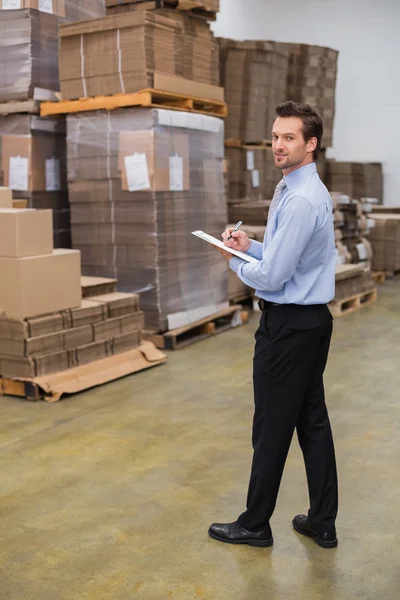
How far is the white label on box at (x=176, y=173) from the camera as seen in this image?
22.2ft

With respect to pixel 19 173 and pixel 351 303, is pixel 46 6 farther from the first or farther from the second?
pixel 351 303

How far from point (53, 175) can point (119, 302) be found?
1.73 metres

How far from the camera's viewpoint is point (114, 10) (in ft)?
24.4

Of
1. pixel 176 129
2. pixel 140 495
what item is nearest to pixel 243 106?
pixel 176 129

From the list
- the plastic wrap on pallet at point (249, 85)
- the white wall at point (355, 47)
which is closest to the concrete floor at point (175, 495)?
the plastic wrap on pallet at point (249, 85)

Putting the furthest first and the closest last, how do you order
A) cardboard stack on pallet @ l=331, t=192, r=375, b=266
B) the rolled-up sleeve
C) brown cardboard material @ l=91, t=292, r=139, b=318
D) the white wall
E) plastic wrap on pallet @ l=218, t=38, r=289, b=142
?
1. the white wall
2. cardboard stack on pallet @ l=331, t=192, r=375, b=266
3. plastic wrap on pallet @ l=218, t=38, r=289, b=142
4. brown cardboard material @ l=91, t=292, r=139, b=318
5. the rolled-up sleeve

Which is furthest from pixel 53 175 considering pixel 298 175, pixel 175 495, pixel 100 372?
pixel 298 175

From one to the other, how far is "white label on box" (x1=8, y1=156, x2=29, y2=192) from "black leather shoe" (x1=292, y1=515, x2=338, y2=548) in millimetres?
4640

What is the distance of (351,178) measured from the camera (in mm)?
12984

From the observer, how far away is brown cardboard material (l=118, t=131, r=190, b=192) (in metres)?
6.56

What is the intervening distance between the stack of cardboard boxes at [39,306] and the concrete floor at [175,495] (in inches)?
12.2

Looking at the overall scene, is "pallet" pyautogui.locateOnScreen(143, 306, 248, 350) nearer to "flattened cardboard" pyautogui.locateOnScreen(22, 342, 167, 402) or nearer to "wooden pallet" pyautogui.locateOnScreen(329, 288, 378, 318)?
"flattened cardboard" pyautogui.locateOnScreen(22, 342, 167, 402)

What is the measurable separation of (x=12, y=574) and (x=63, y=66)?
191 inches

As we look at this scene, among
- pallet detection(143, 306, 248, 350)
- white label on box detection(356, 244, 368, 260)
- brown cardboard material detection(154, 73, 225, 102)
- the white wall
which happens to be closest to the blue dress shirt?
brown cardboard material detection(154, 73, 225, 102)
